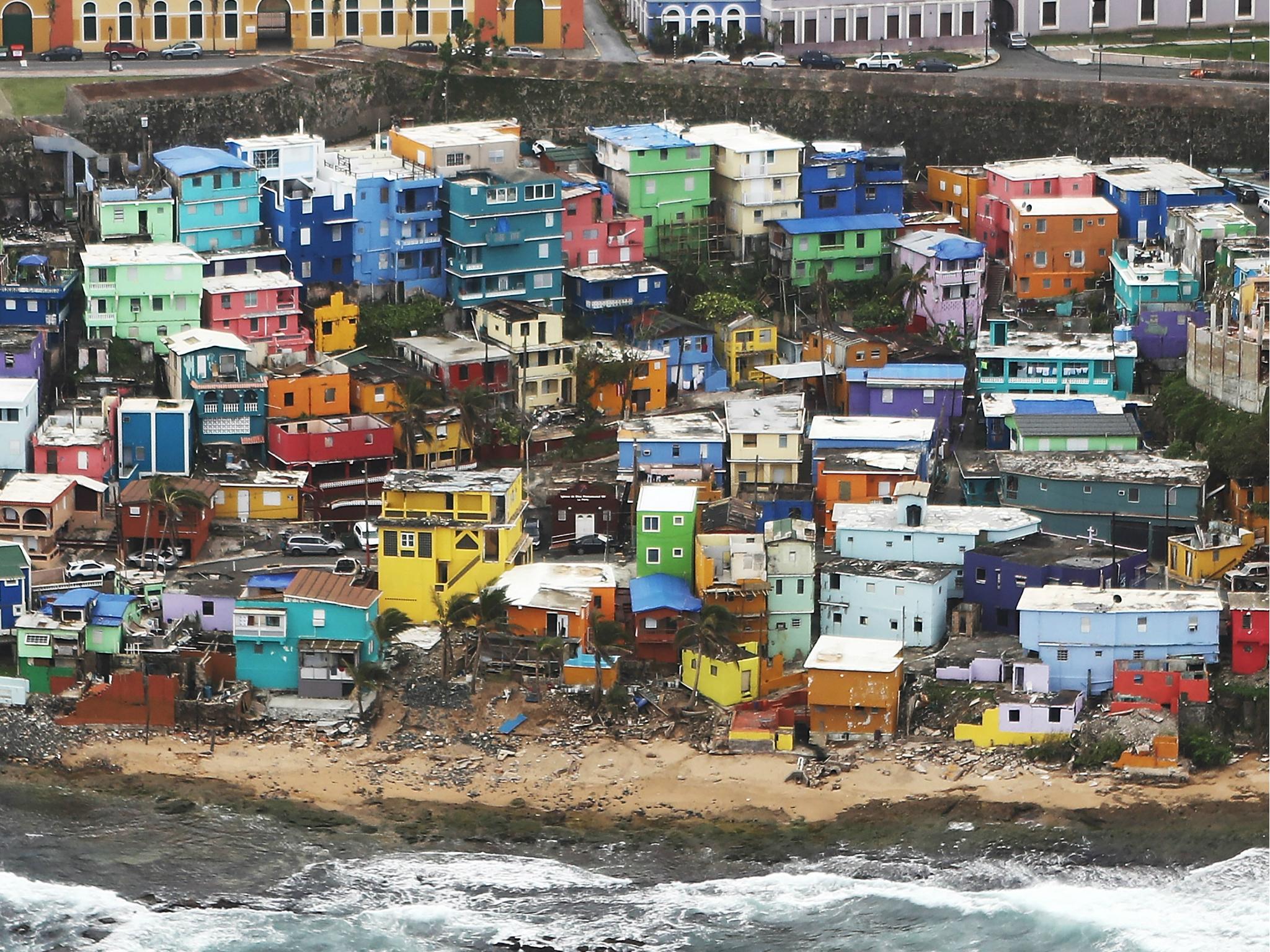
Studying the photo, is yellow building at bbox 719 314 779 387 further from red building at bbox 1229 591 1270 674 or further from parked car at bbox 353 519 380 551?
red building at bbox 1229 591 1270 674

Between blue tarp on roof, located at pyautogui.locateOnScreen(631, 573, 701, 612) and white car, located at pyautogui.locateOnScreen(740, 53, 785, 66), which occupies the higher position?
white car, located at pyautogui.locateOnScreen(740, 53, 785, 66)

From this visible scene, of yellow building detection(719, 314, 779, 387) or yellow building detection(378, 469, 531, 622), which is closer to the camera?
yellow building detection(378, 469, 531, 622)

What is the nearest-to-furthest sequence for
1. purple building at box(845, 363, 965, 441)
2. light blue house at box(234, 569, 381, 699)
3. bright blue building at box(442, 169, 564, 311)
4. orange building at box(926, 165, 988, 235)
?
light blue house at box(234, 569, 381, 699) < purple building at box(845, 363, 965, 441) < bright blue building at box(442, 169, 564, 311) < orange building at box(926, 165, 988, 235)

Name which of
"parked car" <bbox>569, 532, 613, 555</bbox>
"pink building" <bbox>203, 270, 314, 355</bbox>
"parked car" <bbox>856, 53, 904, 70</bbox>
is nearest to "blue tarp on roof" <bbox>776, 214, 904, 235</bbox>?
"parked car" <bbox>856, 53, 904, 70</bbox>

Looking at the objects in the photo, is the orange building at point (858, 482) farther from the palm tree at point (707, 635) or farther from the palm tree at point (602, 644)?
the palm tree at point (602, 644)

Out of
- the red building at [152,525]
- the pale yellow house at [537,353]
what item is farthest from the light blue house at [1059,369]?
the red building at [152,525]

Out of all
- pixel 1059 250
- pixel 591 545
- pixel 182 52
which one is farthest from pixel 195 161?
pixel 1059 250
